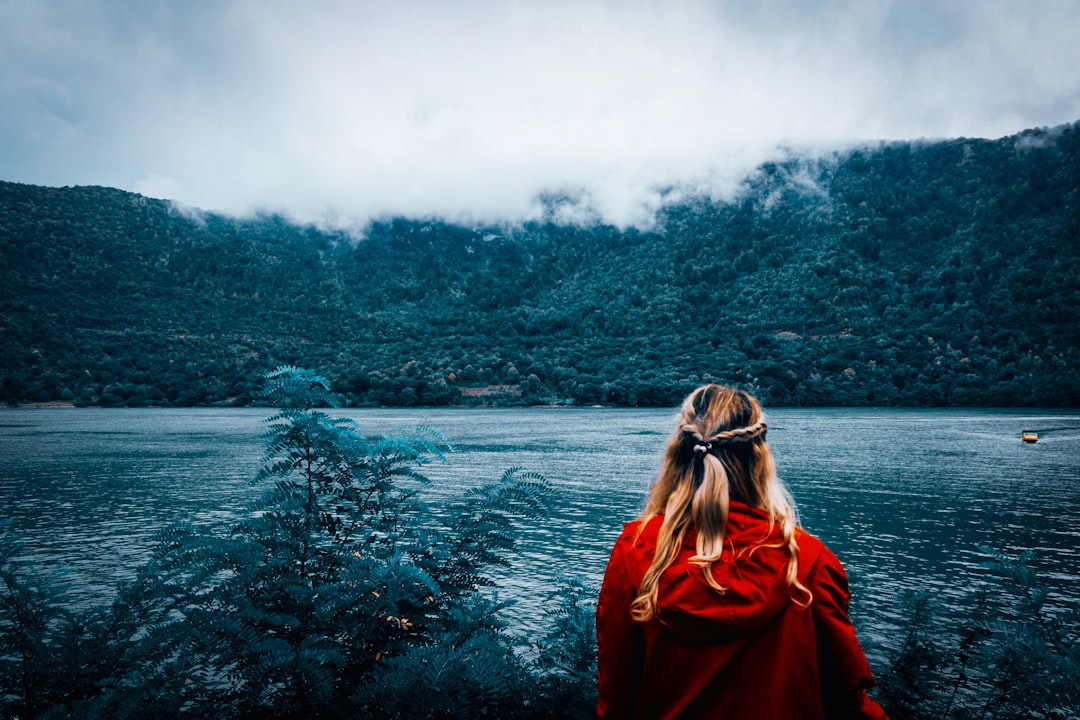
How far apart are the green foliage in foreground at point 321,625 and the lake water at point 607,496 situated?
16.8 inches

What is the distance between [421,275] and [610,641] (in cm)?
16536

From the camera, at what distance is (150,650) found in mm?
3344

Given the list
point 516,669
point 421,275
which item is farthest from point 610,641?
point 421,275

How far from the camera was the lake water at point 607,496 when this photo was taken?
1487cm

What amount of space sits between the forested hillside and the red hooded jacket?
78.8m

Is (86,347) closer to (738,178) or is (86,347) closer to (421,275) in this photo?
(421,275)

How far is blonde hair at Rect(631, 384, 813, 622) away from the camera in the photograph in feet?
5.90

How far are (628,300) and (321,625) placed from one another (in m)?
143

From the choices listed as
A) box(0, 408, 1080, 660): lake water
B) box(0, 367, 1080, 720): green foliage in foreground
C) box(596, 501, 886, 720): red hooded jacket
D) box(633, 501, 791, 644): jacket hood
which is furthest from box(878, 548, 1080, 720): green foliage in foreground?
box(633, 501, 791, 644): jacket hood

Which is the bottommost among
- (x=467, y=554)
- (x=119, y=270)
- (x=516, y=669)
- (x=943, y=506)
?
(x=943, y=506)

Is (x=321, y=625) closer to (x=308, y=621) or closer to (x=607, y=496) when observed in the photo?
(x=308, y=621)

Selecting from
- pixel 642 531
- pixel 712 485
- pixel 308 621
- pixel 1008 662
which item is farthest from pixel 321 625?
pixel 1008 662

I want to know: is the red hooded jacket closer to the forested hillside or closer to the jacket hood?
the jacket hood

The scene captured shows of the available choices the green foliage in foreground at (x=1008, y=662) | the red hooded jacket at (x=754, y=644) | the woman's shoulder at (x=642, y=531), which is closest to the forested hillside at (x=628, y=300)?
the green foliage in foreground at (x=1008, y=662)
